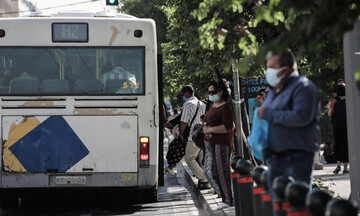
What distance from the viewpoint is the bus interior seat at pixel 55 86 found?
419 inches

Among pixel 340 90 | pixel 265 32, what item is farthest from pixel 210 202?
pixel 340 90

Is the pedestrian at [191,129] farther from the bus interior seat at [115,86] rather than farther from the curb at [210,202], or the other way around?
the bus interior seat at [115,86]

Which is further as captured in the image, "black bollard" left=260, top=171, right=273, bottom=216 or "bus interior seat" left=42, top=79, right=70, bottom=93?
"bus interior seat" left=42, top=79, right=70, bottom=93

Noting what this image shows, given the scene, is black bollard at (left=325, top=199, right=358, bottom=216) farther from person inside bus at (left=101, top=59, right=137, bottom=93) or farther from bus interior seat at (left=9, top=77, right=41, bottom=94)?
bus interior seat at (left=9, top=77, right=41, bottom=94)

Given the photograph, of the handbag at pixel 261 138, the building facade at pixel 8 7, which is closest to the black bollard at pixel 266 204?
the handbag at pixel 261 138

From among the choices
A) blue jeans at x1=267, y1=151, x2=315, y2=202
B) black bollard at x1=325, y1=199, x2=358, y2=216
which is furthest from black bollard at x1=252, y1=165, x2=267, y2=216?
black bollard at x1=325, y1=199, x2=358, y2=216

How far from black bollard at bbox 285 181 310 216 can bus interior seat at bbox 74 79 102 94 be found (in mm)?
6462

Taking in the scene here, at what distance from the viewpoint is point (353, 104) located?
28.2 ft

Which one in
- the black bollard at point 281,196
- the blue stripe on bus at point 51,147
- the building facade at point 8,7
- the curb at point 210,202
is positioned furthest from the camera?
the building facade at point 8,7

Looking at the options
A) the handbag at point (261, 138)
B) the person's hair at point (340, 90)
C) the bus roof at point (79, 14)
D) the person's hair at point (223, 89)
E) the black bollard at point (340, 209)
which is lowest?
the black bollard at point (340, 209)

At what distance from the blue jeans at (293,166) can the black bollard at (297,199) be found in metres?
1.34

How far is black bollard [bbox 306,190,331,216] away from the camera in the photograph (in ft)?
13.5

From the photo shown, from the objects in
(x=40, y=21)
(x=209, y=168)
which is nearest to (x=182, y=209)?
(x=209, y=168)

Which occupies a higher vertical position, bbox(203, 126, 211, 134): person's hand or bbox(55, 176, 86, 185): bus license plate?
bbox(203, 126, 211, 134): person's hand
